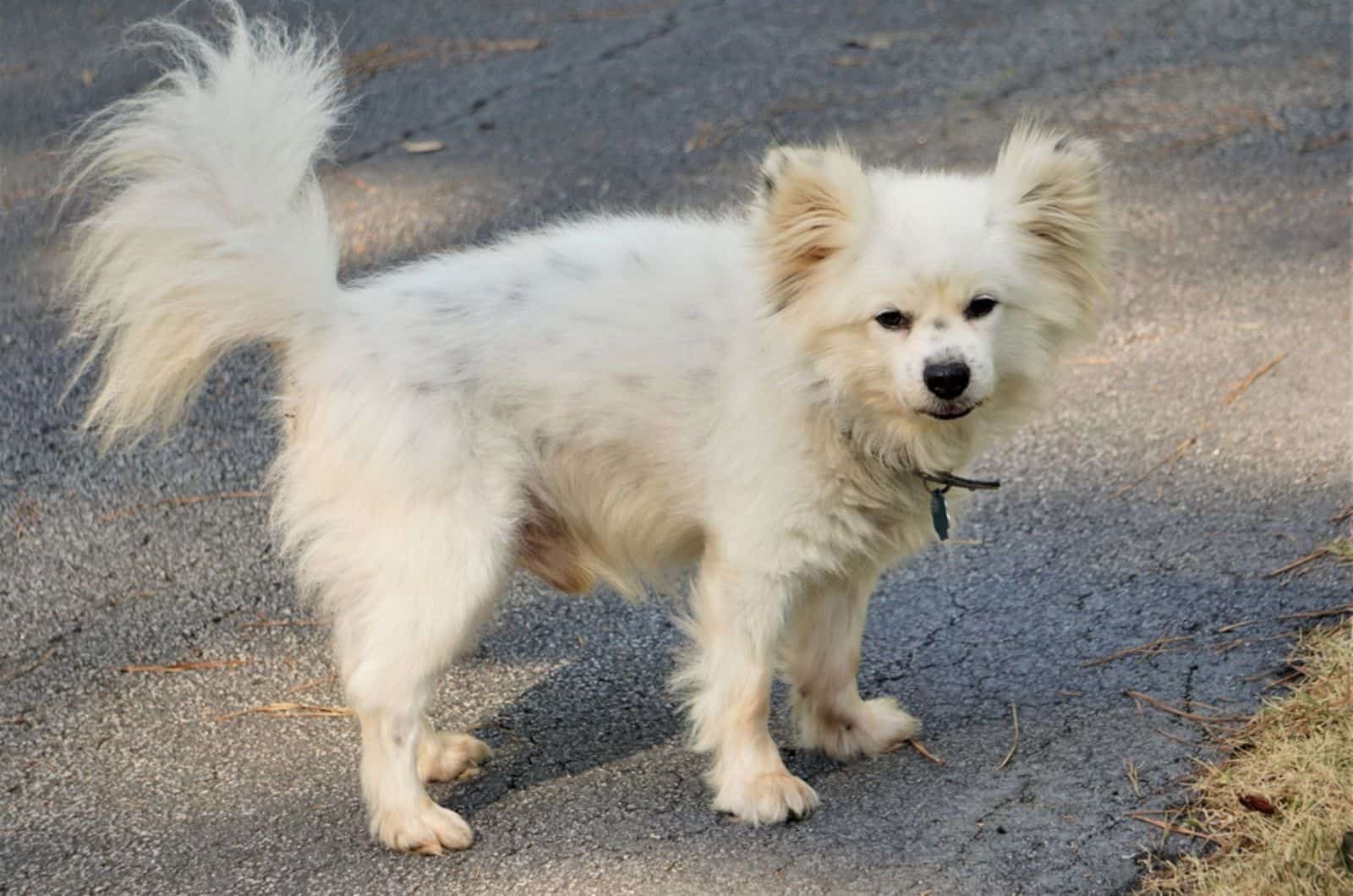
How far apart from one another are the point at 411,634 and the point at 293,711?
732 mm

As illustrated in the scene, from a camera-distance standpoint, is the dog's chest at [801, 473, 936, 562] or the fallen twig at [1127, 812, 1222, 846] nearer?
the fallen twig at [1127, 812, 1222, 846]

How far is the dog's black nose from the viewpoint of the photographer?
2.94 m

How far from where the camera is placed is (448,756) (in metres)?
3.50

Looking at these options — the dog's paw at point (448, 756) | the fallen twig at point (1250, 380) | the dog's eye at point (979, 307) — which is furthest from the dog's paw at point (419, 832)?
the fallen twig at point (1250, 380)

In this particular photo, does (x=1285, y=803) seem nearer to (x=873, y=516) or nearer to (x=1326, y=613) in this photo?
(x=1326, y=613)

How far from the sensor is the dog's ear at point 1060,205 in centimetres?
312

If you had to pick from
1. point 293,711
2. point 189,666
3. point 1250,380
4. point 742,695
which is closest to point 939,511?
point 742,695

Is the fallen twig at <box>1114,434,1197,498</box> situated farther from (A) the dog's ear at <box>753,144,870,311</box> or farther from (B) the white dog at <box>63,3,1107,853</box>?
(A) the dog's ear at <box>753,144,870,311</box>

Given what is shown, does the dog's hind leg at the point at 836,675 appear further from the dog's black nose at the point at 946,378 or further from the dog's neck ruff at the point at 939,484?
the dog's black nose at the point at 946,378

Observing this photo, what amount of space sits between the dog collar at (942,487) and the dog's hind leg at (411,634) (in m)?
0.91

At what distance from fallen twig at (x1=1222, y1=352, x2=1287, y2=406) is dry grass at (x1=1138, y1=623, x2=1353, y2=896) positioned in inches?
62.4

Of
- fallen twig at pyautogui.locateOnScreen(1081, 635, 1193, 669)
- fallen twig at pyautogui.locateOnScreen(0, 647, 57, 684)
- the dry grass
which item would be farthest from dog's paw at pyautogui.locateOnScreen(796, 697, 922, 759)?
→ fallen twig at pyautogui.locateOnScreen(0, 647, 57, 684)

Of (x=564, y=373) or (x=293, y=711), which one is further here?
(x=293, y=711)

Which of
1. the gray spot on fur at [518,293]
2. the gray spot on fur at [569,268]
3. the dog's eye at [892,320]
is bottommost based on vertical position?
the gray spot on fur at [518,293]
